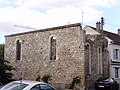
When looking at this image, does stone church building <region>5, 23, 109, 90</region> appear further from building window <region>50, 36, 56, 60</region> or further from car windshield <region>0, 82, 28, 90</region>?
car windshield <region>0, 82, 28, 90</region>

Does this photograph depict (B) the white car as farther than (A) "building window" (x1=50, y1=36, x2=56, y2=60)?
No

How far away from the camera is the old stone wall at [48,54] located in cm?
3058

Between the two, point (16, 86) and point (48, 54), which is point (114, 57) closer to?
point (48, 54)

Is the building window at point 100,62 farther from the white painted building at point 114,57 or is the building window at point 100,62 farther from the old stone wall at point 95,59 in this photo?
the white painted building at point 114,57

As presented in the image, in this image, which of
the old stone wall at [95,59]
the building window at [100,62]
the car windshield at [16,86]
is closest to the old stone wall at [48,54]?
the old stone wall at [95,59]

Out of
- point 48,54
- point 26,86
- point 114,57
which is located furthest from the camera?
point 114,57

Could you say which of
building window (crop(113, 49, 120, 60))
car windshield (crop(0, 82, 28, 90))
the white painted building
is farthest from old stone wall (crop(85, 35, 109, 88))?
car windshield (crop(0, 82, 28, 90))

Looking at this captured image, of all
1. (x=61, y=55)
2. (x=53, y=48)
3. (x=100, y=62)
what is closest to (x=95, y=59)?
(x=100, y=62)

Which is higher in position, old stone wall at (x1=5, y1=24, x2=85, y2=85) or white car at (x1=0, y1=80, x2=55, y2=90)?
old stone wall at (x1=5, y1=24, x2=85, y2=85)

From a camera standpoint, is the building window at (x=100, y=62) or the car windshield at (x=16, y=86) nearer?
the car windshield at (x=16, y=86)

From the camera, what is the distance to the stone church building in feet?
100

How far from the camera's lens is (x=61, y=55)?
105ft

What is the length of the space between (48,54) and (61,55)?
212cm

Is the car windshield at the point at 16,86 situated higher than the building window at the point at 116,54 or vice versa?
the building window at the point at 116,54
